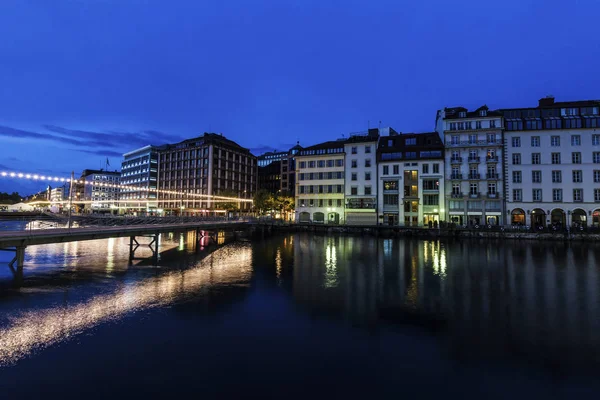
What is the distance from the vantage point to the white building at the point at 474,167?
203 feet

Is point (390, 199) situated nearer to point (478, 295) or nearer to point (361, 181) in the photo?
point (361, 181)

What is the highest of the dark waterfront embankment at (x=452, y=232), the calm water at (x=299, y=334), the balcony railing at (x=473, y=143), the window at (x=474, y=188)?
the balcony railing at (x=473, y=143)

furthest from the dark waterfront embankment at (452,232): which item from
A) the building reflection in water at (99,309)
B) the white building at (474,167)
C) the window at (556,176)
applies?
the building reflection in water at (99,309)

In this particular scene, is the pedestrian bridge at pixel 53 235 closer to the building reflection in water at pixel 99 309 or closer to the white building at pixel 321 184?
the building reflection in water at pixel 99 309

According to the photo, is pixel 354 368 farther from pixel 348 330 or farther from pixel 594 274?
pixel 594 274

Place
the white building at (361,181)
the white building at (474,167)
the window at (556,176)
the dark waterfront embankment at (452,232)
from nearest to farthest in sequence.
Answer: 1. the dark waterfront embankment at (452,232)
2. the window at (556,176)
3. the white building at (474,167)
4. the white building at (361,181)

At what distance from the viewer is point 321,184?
7838 cm

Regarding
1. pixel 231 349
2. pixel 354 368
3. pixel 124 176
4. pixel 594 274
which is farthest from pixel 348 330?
pixel 124 176

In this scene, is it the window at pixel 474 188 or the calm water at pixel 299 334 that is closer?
the calm water at pixel 299 334

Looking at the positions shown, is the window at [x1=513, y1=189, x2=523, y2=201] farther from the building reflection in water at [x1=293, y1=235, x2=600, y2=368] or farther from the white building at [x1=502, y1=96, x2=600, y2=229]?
the building reflection in water at [x1=293, y1=235, x2=600, y2=368]

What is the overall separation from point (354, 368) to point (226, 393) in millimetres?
4178

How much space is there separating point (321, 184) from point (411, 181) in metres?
21.4

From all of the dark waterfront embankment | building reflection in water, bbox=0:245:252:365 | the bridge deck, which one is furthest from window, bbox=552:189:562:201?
the bridge deck

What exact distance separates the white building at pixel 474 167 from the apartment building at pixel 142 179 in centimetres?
9741
